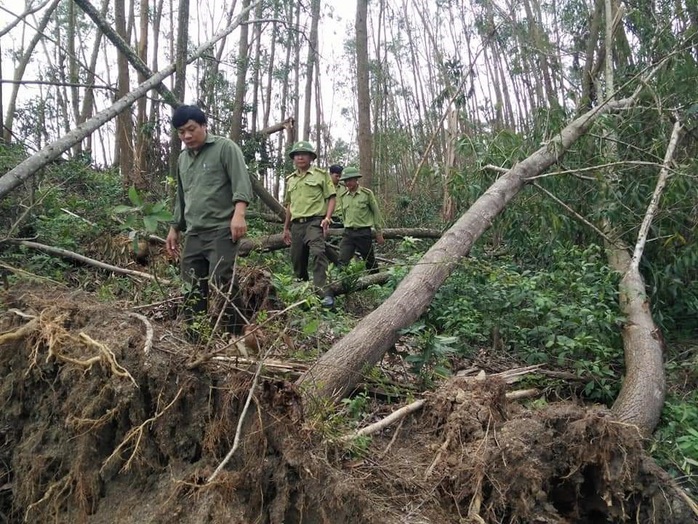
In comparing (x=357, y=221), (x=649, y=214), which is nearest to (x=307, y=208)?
(x=357, y=221)

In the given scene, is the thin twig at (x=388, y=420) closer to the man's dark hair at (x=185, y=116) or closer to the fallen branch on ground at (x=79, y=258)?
the man's dark hair at (x=185, y=116)

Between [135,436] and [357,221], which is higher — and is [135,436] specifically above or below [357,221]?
below

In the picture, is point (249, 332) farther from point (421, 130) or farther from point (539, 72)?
point (421, 130)

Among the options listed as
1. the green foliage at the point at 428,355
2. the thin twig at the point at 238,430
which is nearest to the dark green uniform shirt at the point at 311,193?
the green foliage at the point at 428,355

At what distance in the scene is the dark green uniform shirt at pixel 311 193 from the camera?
19.3ft

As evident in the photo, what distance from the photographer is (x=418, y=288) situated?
3.94 meters

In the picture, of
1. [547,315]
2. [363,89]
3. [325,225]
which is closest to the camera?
[547,315]

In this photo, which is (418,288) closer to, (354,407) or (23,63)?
(354,407)

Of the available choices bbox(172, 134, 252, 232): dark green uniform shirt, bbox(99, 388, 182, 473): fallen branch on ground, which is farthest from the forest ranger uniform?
bbox(99, 388, 182, 473): fallen branch on ground

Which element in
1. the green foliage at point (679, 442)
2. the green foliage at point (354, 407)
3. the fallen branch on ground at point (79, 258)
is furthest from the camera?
the fallen branch on ground at point (79, 258)

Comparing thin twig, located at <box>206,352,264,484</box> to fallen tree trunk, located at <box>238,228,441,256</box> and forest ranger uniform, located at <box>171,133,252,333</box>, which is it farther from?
fallen tree trunk, located at <box>238,228,441,256</box>

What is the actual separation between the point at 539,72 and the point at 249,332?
13.6 metres

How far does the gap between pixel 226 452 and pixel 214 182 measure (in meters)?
2.21

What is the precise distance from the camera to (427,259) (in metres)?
4.31
